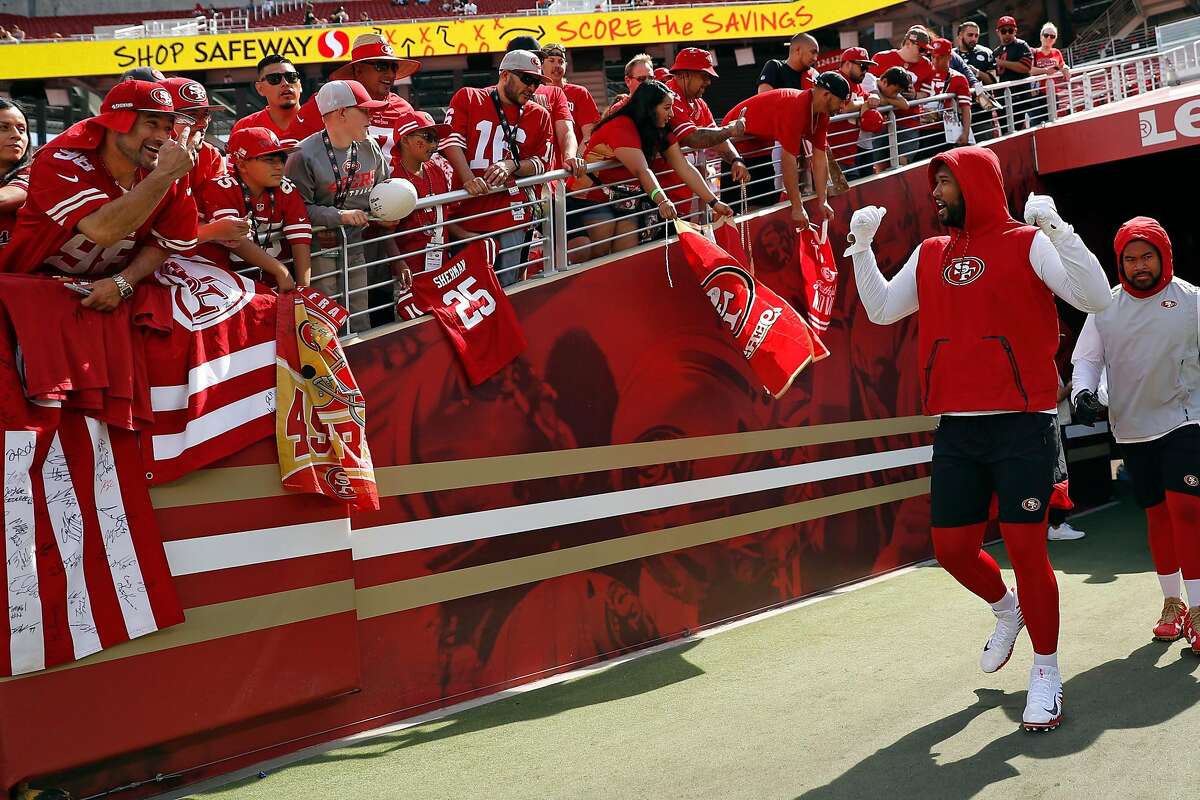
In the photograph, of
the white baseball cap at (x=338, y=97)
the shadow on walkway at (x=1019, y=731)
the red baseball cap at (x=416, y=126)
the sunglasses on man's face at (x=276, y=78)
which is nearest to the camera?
the shadow on walkway at (x=1019, y=731)

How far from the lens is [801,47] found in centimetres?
873

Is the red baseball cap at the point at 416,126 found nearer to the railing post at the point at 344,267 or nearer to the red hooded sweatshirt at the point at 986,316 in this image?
the railing post at the point at 344,267

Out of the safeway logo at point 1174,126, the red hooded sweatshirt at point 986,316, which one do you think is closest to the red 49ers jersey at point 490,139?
the red hooded sweatshirt at point 986,316

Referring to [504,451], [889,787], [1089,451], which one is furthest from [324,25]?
[889,787]

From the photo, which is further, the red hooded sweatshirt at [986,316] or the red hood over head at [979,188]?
the red hood over head at [979,188]

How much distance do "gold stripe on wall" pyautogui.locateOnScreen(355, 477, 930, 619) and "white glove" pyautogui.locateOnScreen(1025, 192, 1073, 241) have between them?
3114 millimetres

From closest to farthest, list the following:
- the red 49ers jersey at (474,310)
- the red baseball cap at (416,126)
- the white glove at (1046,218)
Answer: the white glove at (1046,218) → the red 49ers jersey at (474,310) → the red baseball cap at (416,126)

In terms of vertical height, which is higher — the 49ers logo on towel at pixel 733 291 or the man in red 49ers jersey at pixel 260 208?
the man in red 49ers jersey at pixel 260 208

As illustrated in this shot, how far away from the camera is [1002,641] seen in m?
4.96

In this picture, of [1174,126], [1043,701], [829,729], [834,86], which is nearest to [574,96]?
[834,86]

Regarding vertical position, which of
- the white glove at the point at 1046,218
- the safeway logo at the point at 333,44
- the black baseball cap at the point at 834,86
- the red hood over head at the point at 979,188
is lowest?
the white glove at the point at 1046,218

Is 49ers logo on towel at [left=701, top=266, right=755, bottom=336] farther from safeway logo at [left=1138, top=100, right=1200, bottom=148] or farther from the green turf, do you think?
safeway logo at [left=1138, top=100, right=1200, bottom=148]

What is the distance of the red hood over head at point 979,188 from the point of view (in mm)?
4625

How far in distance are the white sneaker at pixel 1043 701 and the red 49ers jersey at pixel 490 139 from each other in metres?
3.69
